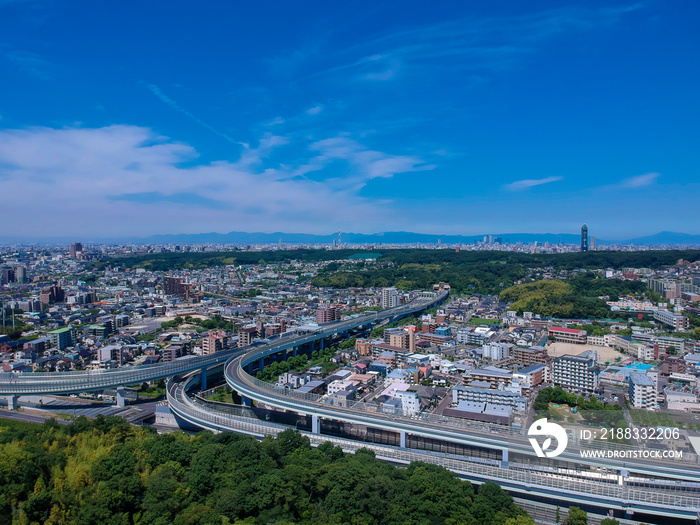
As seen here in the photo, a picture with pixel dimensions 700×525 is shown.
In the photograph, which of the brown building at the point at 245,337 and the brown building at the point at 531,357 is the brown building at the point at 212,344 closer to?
the brown building at the point at 245,337

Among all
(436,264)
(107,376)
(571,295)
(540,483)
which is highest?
(436,264)

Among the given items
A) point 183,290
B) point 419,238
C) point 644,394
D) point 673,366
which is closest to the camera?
point 644,394

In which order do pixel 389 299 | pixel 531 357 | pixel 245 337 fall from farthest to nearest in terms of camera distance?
pixel 389 299 < pixel 245 337 < pixel 531 357

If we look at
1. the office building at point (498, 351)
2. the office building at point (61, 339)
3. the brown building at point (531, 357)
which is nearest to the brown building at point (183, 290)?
the office building at point (61, 339)

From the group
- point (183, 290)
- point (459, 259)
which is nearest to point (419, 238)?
point (459, 259)

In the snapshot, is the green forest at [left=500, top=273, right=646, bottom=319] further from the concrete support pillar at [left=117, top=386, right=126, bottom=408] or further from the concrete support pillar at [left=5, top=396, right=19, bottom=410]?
the concrete support pillar at [left=5, top=396, right=19, bottom=410]

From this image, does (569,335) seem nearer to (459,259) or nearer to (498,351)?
(498,351)

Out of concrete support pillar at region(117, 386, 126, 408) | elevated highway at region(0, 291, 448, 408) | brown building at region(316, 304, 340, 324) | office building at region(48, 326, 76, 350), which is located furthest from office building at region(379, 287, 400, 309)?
concrete support pillar at region(117, 386, 126, 408)

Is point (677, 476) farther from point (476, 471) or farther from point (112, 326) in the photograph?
point (112, 326)
